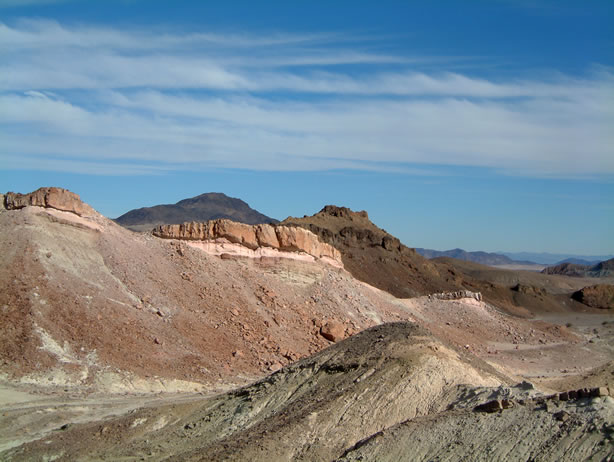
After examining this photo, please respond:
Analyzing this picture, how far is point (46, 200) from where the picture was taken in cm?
2272

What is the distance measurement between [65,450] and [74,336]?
6.90 meters

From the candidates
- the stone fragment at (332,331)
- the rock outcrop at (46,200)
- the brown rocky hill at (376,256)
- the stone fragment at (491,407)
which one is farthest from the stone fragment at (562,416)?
the brown rocky hill at (376,256)

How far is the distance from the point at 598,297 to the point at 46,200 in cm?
5298

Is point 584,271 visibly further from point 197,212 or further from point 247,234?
point 247,234

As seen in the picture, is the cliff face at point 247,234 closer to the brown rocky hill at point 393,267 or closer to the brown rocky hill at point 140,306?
the brown rocky hill at point 140,306

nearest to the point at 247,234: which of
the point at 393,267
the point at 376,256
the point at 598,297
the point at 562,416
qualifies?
the point at 562,416

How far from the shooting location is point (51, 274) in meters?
20.2

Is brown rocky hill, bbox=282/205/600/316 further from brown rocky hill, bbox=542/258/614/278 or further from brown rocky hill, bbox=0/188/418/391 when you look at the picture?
brown rocky hill, bbox=542/258/614/278

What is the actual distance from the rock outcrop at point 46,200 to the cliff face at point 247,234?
438 cm

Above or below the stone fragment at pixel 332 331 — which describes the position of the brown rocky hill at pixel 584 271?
below

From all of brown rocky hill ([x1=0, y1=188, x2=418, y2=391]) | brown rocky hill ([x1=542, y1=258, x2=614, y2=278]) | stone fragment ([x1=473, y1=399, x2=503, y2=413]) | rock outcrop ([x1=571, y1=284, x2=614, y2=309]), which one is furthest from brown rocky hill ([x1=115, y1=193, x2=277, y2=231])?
stone fragment ([x1=473, y1=399, x2=503, y2=413])

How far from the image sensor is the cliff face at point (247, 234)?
26953 mm

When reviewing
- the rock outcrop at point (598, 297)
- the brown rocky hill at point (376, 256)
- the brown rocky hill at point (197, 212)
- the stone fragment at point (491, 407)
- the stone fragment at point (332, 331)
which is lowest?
the rock outcrop at point (598, 297)

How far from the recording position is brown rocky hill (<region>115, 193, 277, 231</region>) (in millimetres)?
130863
